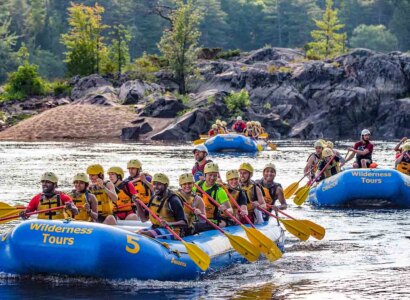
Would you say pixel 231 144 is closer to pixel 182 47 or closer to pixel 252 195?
pixel 252 195

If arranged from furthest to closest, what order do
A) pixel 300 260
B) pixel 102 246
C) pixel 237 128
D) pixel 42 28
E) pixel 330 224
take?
1. pixel 42 28
2. pixel 237 128
3. pixel 330 224
4. pixel 300 260
5. pixel 102 246

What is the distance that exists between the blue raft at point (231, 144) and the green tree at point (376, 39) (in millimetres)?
77934

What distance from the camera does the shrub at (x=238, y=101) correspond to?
62000 millimetres

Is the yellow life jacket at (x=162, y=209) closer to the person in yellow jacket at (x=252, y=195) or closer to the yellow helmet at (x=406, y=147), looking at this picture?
the person in yellow jacket at (x=252, y=195)

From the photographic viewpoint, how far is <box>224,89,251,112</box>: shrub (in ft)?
203

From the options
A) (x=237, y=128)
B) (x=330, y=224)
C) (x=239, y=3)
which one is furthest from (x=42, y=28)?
(x=330, y=224)

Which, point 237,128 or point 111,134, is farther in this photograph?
point 111,134

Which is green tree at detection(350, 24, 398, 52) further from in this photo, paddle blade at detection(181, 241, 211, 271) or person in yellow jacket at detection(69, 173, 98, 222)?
paddle blade at detection(181, 241, 211, 271)

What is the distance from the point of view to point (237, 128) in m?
46.9

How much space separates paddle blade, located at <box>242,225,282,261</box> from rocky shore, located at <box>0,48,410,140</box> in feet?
140

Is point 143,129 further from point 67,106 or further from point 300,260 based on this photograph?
point 300,260

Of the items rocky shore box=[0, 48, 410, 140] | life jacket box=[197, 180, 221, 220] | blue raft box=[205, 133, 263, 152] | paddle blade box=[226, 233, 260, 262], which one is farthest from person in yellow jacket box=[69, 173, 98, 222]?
rocky shore box=[0, 48, 410, 140]

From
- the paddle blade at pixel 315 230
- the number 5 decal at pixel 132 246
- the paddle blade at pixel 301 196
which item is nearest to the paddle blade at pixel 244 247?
the number 5 decal at pixel 132 246

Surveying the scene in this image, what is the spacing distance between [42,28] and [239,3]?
3163 cm
